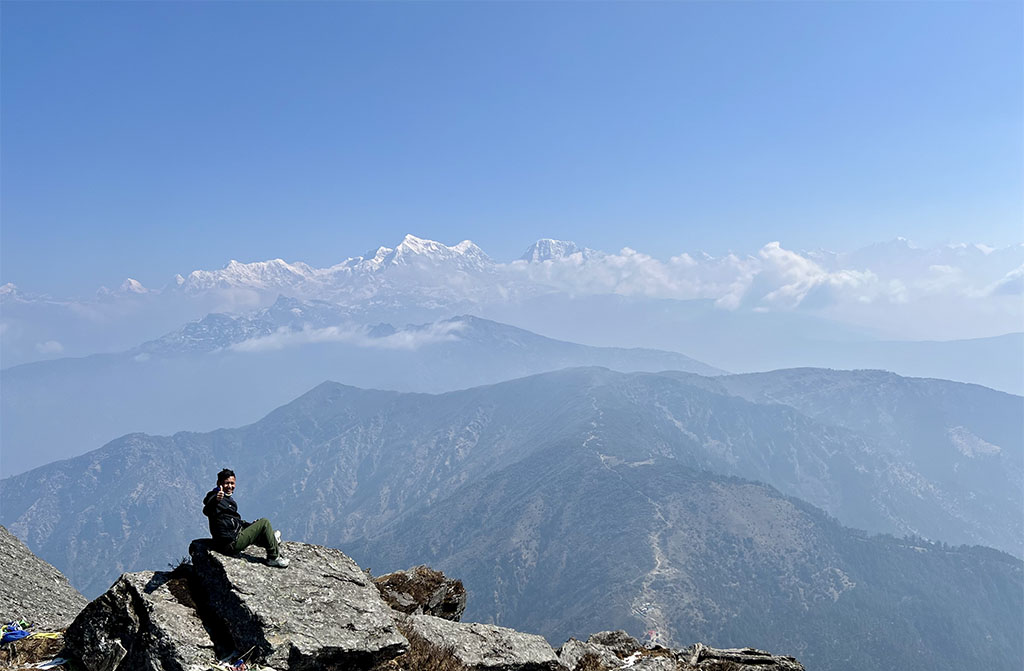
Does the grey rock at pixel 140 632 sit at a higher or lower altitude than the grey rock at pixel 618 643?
higher

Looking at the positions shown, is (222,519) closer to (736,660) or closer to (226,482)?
(226,482)

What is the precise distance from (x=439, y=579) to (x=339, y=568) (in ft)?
37.3

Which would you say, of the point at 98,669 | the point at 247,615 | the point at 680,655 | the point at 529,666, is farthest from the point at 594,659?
the point at 98,669

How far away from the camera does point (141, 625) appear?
51.4 feet

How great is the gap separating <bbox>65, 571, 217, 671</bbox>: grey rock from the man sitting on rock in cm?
183

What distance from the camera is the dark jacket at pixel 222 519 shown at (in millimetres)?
17531

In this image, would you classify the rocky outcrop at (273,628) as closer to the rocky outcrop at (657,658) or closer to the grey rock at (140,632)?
the grey rock at (140,632)

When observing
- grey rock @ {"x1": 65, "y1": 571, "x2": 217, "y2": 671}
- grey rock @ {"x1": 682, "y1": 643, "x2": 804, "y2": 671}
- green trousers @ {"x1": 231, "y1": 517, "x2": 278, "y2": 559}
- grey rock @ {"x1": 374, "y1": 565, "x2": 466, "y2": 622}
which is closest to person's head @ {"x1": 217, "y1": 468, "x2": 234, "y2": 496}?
green trousers @ {"x1": 231, "y1": 517, "x2": 278, "y2": 559}

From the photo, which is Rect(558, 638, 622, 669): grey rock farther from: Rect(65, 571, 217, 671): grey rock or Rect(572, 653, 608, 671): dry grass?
Rect(65, 571, 217, 671): grey rock

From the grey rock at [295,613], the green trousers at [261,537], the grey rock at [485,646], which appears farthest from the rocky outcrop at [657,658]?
the green trousers at [261,537]

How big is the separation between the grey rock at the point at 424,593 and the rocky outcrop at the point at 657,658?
716cm

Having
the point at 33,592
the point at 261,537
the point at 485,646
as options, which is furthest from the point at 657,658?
the point at 33,592

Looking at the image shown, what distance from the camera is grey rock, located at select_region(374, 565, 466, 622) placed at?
88.0ft

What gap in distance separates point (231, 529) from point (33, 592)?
548 inches
